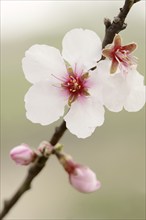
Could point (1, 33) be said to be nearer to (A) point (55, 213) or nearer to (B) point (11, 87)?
(B) point (11, 87)

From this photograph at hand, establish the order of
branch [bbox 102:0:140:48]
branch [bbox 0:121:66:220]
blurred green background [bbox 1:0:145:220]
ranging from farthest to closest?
blurred green background [bbox 1:0:145:220] < branch [bbox 0:121:66:220] < branch [bbox 102:0:140:48]

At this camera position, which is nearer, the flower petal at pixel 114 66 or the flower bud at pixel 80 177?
the flower petal at pixel 114 66

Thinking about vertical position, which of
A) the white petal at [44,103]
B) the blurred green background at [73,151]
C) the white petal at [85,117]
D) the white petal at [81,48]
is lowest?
the blurred green background at [73,151]

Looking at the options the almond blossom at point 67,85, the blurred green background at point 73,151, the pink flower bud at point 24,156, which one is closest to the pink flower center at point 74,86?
the almond blossom at point 67,85

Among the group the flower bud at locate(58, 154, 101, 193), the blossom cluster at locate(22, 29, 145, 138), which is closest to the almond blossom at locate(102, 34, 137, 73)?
the blossom cluster at locate(22, 29, 145, 138)

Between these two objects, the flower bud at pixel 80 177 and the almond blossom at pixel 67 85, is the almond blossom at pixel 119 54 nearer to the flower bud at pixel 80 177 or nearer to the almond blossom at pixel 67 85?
the almond blossom at pixel 67 85

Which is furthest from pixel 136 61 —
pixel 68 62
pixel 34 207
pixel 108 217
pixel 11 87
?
pixel 11 87

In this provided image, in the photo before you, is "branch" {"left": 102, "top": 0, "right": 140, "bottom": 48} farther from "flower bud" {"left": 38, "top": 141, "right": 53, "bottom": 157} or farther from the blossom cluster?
"flower bud" {"left": 38, "top": 141, "right": 53, "bottom": 157}
